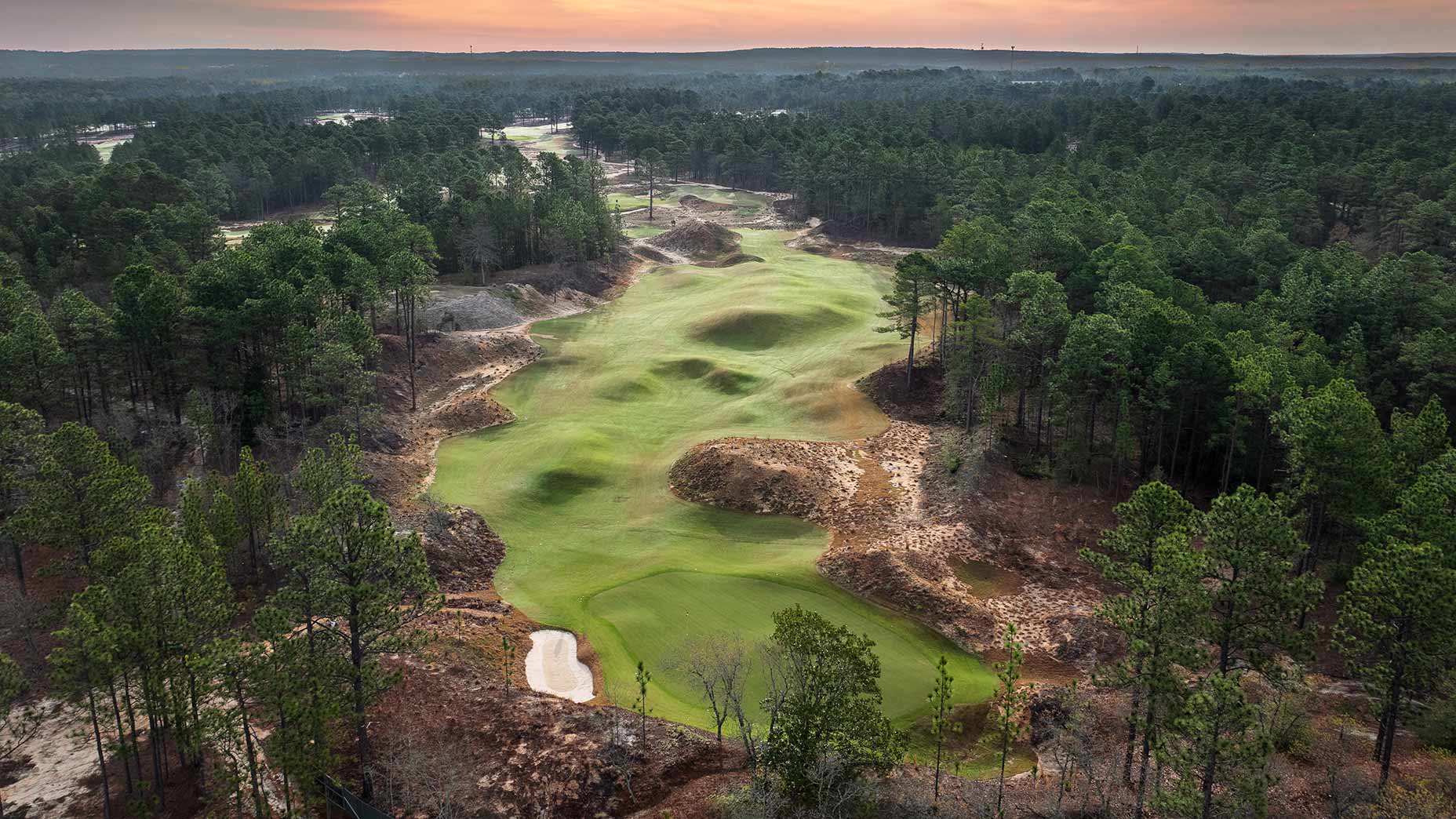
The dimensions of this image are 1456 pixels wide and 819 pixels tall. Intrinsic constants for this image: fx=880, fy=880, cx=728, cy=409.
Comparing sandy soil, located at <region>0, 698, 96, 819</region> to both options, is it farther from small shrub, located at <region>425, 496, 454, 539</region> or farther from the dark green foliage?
the dark green foliage

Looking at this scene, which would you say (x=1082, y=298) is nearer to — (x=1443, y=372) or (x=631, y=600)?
(x=1443, y=372)

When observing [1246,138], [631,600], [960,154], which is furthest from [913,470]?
[1246,138]

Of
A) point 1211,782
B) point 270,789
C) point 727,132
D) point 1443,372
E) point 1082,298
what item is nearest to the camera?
point 1211,782

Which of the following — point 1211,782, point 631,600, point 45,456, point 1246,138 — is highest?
point 1246,138

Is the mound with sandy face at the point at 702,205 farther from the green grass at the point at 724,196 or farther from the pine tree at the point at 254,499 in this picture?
the pine tree at the point at 254,499

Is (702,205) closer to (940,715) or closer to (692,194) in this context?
(692,194)

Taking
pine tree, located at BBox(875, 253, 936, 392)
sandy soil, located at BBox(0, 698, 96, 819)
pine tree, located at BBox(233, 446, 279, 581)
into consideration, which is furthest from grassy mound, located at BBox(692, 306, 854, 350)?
sandy soil, located at BBox(0, 698, 96, 819)
